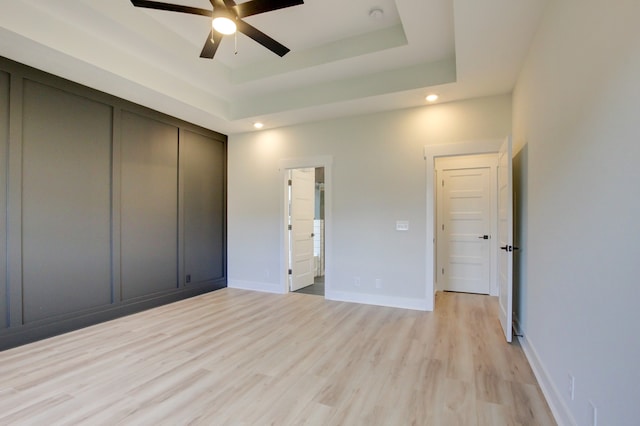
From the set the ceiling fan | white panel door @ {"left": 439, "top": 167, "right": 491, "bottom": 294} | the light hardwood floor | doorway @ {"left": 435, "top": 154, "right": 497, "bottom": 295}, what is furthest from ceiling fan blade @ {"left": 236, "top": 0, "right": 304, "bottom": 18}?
white panel door @ {"left": 439, "top": 167, "right": 491, "bottom": 294}

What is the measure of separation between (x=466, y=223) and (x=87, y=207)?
546 centimetres

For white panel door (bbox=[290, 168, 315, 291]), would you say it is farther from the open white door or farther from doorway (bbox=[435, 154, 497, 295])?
the open white door

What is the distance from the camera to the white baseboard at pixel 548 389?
5.99 feet

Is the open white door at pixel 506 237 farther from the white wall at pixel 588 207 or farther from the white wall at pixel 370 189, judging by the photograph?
the white wall at pixel 370 189

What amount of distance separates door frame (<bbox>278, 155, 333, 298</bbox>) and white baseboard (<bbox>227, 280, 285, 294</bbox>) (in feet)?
0.37

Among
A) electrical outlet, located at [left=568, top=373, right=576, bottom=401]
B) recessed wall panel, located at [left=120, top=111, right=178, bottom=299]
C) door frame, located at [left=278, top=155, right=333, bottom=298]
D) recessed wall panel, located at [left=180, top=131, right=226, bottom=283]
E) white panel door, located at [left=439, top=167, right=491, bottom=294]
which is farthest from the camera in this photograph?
white panel door, located at [left=439, top=167, right=491, bottom=294]

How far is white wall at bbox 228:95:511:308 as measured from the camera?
417 cm

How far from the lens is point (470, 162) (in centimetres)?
520

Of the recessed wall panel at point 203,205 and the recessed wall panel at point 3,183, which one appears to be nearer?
the recessed wall panel at point 3,183

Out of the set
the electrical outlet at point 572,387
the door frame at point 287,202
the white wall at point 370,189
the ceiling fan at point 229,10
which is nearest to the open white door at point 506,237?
the white wall at point 370,189

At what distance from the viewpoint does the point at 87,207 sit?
12.0 feet

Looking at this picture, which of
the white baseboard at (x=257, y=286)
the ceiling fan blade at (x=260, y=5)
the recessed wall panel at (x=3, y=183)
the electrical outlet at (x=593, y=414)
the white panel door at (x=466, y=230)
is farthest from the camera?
the white baseboard at (x=257, y=286)

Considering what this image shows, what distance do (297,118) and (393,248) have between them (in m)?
2.44

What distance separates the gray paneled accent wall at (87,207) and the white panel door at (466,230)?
4.20 metres
